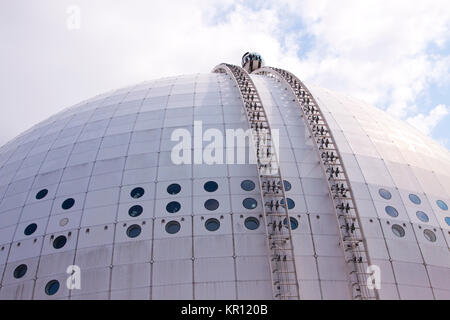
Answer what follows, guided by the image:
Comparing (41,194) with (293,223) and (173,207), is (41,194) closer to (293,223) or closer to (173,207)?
(173,207)

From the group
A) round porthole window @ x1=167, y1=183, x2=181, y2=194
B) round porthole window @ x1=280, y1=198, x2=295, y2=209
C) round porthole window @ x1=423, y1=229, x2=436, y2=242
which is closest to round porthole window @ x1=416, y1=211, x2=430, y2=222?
round porthole window @ x1=423, y1=229, x2=436, y2=242

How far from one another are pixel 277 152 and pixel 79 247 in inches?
429

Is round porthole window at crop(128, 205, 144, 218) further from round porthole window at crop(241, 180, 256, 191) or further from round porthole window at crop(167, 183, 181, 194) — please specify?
round porthole window at crop(241, 180, 256, 191)

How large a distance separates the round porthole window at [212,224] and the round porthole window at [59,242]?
6696mm

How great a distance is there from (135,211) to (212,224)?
3.76 meters

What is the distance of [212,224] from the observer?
19.7 metres

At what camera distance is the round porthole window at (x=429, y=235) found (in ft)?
67.6

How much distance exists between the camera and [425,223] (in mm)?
21203

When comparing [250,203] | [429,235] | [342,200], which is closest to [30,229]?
[250,203]

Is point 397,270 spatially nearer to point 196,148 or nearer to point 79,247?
point 196,148

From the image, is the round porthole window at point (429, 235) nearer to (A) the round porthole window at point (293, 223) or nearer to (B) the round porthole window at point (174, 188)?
(A) the round porthole window at point (293, 223)

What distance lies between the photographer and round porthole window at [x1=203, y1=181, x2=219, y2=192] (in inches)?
829

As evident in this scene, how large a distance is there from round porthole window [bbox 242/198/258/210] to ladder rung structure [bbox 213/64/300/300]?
1.59ft
